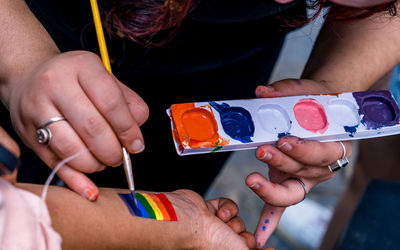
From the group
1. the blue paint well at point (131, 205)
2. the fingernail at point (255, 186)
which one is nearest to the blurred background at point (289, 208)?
the fingernail at point (255, 186)

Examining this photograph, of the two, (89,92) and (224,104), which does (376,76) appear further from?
(89,92)

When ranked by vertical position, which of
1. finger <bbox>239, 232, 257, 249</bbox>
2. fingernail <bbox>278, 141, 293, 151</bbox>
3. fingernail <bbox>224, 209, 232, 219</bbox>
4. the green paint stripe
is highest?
fingernail <bbox>278, 141, 293, 151</bbox>

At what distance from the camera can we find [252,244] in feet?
2.75

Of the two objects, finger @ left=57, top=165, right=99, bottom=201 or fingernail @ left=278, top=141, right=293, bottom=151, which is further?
fingernail @ left=278, top=141, right=293, bottom=151

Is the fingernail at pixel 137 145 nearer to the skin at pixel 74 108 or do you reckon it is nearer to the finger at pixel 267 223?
the skin at pixel 74 108

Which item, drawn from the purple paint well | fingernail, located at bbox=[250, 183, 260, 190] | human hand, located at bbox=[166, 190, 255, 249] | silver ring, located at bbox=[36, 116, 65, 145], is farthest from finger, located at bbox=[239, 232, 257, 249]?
silver ring, located at bbox=[36, 116, 65, 145]

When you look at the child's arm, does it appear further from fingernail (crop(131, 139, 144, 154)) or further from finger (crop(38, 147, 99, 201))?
fingernail (crop(131, 139, 144, 154))

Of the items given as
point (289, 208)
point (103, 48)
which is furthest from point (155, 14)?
point (289, 208)

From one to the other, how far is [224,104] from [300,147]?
17 centimetres

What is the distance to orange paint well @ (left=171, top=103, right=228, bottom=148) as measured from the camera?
0.69 m

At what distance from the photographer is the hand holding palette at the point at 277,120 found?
71cm

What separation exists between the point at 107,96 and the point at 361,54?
67cm

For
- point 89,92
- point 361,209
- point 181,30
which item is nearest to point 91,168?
point 89,92

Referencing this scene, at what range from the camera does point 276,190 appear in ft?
2.63
